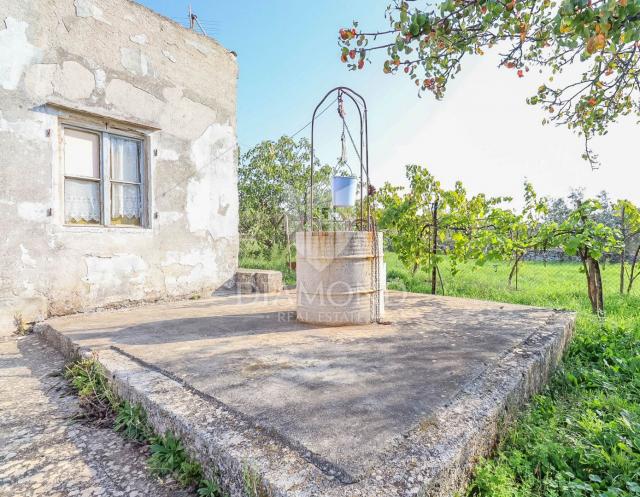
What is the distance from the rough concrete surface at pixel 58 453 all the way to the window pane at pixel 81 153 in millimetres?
2457

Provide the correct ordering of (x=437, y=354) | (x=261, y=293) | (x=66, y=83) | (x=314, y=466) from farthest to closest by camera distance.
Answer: (x=261, y=293)
(x=66, y=83)
(x=437, y=354)
(x=314, y=466)

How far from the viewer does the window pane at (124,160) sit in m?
4.45

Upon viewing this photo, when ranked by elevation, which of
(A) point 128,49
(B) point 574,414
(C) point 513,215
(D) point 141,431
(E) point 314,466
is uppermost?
(A) point 128,49

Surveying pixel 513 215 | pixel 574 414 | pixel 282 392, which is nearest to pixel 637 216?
pixel 513 215

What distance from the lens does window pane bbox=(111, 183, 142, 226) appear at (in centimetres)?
446

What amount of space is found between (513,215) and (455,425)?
12.4 feet

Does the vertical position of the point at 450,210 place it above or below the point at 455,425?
above

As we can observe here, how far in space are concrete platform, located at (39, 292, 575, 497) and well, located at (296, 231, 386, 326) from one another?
19 cm

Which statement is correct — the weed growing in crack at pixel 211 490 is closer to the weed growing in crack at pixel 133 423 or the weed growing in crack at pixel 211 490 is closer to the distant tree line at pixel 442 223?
the weed growing in crack at pixel 133 423

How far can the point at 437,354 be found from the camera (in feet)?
8.36

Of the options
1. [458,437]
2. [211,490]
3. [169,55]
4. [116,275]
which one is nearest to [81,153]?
[116,275]

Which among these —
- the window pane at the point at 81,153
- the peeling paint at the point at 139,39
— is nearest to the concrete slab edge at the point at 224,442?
the window pane at the point at 81,153

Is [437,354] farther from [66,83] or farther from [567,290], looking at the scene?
[567,290]

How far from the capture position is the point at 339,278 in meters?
3.40
